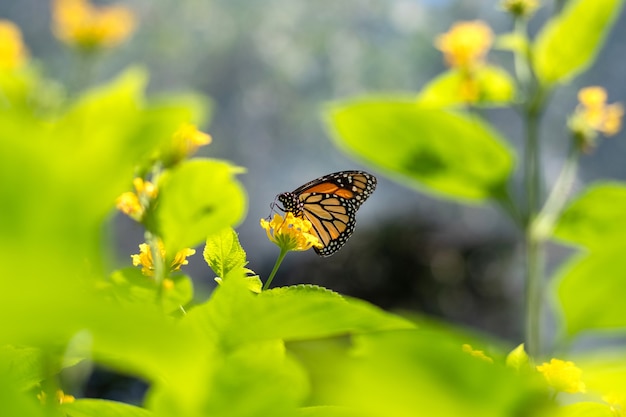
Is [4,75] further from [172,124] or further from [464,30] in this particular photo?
[464,30]

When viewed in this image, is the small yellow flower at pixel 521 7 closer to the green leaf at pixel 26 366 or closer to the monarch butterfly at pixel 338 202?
the monarch butterfly at pixel 338 202

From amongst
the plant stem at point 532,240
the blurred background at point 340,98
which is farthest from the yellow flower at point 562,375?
the blurred background at point 340,98

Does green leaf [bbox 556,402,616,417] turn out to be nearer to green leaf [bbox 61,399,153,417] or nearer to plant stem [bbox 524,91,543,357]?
green leaf [bbox 61,399,153,417]

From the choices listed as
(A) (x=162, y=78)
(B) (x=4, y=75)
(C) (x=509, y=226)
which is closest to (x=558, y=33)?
(B) (x=4, y=75)

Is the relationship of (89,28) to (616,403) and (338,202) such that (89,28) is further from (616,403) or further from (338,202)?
(616,403)

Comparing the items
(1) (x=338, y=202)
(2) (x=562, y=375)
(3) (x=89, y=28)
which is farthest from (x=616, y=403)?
(3) (x=89, y=28)

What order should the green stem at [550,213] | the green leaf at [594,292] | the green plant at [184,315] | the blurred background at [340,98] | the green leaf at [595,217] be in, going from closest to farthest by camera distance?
the green plant at [184,315] < the green leaf at [594,292] < the green leaf at [595,217] < the green stem at [550,213] < the blurred background at [340,98]
